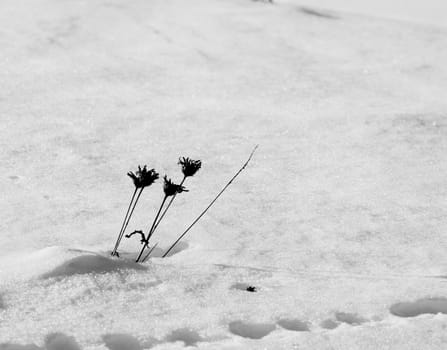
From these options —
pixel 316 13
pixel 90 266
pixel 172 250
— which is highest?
pixel 316 13

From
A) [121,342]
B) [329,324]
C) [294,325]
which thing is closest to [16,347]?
[121,342]

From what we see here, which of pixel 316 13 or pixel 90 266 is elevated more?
pixel 316 13

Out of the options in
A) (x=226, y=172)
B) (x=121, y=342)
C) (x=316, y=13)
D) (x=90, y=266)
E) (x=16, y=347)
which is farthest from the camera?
(x=316, y=13)

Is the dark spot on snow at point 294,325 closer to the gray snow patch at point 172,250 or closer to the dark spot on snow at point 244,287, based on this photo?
the dark spot on snow at point 244,287

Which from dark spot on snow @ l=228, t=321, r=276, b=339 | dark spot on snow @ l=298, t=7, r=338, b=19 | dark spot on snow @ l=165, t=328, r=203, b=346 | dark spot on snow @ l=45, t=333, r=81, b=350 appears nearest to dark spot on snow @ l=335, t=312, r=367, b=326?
dark spot on snow @ l=228, t=321, r=276, b=339

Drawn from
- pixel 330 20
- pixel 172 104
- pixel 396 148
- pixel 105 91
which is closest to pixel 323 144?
pixel 396 148

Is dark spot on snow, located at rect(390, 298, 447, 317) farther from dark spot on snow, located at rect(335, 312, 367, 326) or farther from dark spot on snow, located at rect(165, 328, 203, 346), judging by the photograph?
dark spot on snow, located at rect(165, 328, 203, 346)

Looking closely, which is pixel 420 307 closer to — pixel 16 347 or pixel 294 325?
pixel 294 325

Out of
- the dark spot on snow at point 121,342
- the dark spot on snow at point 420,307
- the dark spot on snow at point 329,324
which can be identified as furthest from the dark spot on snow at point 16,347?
the dark spot on snow at point 420,307
